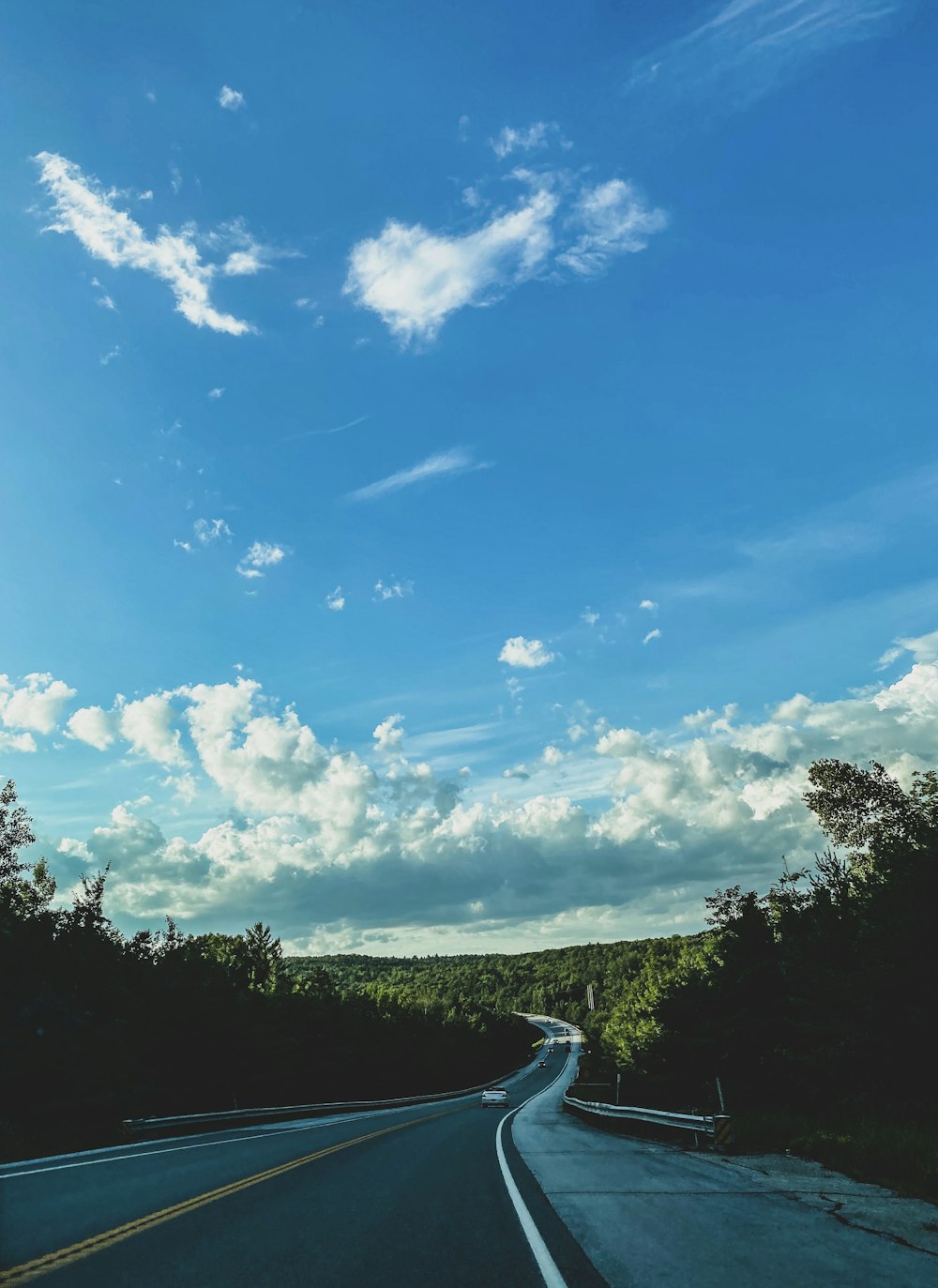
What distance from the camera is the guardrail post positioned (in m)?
15.1

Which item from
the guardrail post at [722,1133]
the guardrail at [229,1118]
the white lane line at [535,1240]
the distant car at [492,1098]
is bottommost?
the distant car at [492,1098]

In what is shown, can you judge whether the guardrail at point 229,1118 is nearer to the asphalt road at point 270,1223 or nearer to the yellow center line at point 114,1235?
the asphalt road at point 270,1223

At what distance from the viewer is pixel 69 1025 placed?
35.2 meters

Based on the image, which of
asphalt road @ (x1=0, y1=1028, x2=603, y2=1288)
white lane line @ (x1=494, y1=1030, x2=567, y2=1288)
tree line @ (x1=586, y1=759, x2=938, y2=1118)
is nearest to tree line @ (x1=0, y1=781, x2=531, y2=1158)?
asphalt road @ (x1=0, y1=1028, x2=603, y2=1288)

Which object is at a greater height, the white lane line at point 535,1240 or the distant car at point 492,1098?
the white lane line at point 535,1240

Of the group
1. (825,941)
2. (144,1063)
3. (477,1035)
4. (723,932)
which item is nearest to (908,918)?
(825,941)

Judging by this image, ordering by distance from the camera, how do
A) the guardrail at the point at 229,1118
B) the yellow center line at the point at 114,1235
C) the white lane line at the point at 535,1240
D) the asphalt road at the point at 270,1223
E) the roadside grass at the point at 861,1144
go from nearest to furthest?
the white lane line at the point at 535,1240
the yellow center line at the point at 114,1235
the asphalt road at the point at 270,1223
the roadside grass at the point at 861,1144
the guardrail at the point at 229,1118

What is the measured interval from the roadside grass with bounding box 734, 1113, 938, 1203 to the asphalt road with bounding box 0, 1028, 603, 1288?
4787 mm

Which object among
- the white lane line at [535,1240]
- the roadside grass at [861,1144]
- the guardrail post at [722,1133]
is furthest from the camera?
the guardrail post at [722,1133]

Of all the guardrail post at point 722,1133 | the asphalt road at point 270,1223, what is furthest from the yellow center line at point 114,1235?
the guardrail post at point 722,1133

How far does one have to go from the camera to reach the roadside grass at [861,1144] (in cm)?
1072

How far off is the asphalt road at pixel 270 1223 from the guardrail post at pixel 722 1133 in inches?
154

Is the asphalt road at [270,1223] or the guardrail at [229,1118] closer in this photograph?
the asphalt road at [270,1223]

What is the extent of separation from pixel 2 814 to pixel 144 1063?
16.5m
